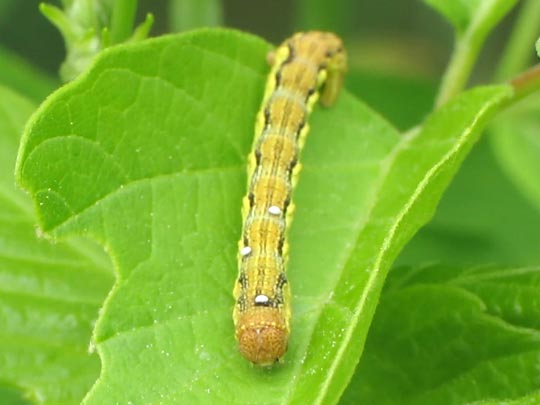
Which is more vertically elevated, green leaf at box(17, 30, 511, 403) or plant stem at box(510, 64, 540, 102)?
plant stem at box(510, 64, 540, 102)

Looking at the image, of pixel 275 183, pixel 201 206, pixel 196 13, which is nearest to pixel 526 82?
pixel 275 183

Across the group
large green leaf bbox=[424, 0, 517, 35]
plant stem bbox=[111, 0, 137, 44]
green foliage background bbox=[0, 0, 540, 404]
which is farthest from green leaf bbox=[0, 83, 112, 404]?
large green leaf bbox=[424, 0, 517, 35]

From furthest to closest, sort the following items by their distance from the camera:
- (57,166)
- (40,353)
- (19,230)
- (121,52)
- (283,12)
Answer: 1. (283,12)
2. (19,230)
3. (40,353)
4. (121,52)
5. (57,166)

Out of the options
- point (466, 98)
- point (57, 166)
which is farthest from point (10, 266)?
point (466, 98)

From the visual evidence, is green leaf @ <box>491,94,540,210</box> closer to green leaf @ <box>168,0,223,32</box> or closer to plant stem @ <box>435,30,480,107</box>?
plant stem @ <box>435,30,480,107</box>

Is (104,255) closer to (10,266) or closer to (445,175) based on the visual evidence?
(10,266)

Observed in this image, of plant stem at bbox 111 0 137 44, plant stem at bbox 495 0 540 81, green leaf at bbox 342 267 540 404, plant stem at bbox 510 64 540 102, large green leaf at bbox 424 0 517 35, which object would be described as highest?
plant stem at bbox 495 0 540 81

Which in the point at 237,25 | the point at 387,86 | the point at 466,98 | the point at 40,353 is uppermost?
the point at 237,25
